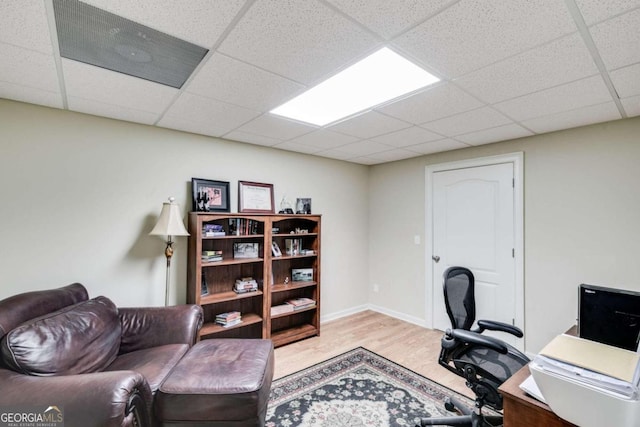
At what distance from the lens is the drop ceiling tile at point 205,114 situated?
2096mm

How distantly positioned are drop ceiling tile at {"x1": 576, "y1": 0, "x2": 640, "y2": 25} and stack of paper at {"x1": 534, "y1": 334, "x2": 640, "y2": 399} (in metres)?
1.33

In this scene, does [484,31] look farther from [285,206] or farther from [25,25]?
[285,206]

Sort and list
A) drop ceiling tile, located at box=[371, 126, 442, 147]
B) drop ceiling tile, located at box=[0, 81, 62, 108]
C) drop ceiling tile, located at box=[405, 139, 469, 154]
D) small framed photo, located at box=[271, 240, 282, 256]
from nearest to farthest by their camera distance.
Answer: drop ceiling tile, located at box=[0, 81, 62, 108], drop ceiling tile, located at box=[371, 126, 442, 147], drop ceiling tile, located at box=[405, 139, 469, 154], small framed photo, located at box=[271, 240, 282, 256]

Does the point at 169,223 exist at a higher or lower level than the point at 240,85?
lower

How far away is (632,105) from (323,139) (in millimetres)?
2441

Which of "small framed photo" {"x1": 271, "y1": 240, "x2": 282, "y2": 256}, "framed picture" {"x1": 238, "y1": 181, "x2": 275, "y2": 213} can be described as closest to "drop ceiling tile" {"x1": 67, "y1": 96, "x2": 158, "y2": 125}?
"framed picture" {"x1": 238, "y1": 181, "x2": 275, "y2": 213}

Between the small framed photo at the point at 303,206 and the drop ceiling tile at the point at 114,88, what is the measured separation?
1795 millimetres

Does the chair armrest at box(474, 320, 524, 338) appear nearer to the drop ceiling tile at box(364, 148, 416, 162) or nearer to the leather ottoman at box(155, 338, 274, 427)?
the leather ottoman at box(155, 338, 274, 427)

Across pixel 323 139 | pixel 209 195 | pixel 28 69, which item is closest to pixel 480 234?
pixel 323 139

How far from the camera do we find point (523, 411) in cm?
110

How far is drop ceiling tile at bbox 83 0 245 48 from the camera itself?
1131mm

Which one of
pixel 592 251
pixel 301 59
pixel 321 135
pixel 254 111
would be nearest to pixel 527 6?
pixel 301 59

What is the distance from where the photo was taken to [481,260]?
10.5ft

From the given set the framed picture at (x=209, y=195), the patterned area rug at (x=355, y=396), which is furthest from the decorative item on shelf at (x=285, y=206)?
the patterned area rug at (x=355, y=396)
